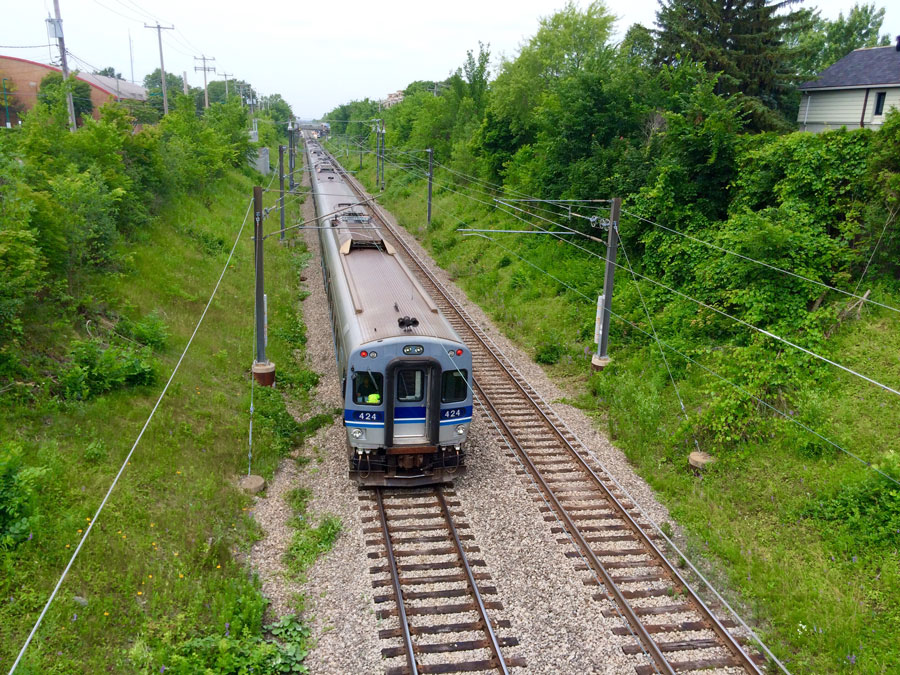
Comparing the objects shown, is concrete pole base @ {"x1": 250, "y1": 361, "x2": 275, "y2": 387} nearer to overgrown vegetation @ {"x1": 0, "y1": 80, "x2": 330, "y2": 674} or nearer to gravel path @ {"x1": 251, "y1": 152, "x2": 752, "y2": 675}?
overgrown vegetation @ {"x1": 0, "y1": 80, "x2": 330, "y2": 674}

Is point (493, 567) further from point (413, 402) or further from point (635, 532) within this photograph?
point (413, 402)

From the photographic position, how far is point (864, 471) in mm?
10414

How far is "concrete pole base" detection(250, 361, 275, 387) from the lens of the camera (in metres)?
15.9

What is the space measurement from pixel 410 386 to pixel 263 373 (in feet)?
20.4

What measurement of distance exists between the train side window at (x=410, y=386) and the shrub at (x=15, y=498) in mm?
5593

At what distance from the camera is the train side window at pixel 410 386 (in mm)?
11172

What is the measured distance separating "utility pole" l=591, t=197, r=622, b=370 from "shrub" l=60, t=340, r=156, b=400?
442 inches

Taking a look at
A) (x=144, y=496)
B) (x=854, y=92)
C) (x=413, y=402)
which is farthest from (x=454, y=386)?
(x=854, y=92)

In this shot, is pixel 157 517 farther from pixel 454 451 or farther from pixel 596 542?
pixel 596 542

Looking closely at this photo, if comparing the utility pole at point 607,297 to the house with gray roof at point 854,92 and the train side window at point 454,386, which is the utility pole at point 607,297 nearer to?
the train side window at point 454,386

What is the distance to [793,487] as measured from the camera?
11.0 metres

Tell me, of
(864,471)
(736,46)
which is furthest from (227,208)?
(864,471)

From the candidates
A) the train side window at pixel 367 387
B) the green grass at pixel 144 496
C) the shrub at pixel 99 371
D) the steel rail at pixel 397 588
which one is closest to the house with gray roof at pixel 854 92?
the train side window at pixel 367 387

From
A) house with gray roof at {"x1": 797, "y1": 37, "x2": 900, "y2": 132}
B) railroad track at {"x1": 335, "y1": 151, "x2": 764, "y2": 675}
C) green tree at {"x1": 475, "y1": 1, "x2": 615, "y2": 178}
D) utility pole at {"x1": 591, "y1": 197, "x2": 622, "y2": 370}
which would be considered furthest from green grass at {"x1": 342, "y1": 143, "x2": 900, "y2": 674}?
green tree at {"x1": 475, "y1": 1, "x2": 615, "y2": 178}
